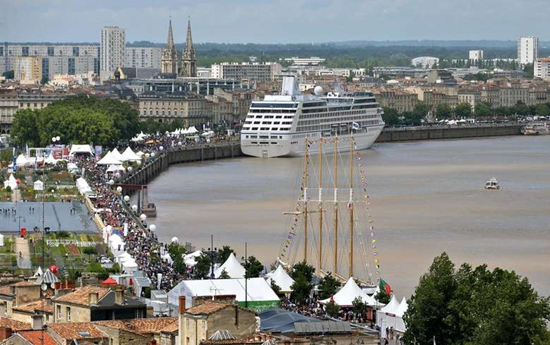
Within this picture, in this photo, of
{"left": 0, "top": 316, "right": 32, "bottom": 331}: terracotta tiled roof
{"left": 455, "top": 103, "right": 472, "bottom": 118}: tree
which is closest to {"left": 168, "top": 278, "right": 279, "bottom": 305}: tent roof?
{"left": 0, "top": 316, "right": 32, "bottom": 331}: terracotta tiled roof

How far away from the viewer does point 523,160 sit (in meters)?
72.4

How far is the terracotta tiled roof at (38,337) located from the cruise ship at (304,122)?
57.6 metres

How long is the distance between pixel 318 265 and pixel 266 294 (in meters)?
8.88

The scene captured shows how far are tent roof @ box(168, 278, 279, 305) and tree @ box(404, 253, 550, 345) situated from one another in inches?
78.0

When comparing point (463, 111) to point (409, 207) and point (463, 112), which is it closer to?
point (463, 112)

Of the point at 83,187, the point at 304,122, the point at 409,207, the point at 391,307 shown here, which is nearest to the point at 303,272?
the point at 391,307

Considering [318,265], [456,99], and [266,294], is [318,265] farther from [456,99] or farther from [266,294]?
[456,99]

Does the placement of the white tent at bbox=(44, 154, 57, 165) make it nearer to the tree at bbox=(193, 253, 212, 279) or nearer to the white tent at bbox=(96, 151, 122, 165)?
the white tent at bbox=(96, 151, 122, 165)

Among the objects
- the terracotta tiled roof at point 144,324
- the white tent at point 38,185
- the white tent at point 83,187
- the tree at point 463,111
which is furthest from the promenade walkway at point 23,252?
the tree at point 463,111

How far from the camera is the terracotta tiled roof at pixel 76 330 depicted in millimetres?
14617

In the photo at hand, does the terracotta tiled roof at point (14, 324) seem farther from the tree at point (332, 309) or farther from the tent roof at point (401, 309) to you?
the tree at point (332, 309)

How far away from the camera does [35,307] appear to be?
55.6 feet

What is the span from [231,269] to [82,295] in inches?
402

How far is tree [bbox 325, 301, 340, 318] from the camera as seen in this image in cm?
2301
